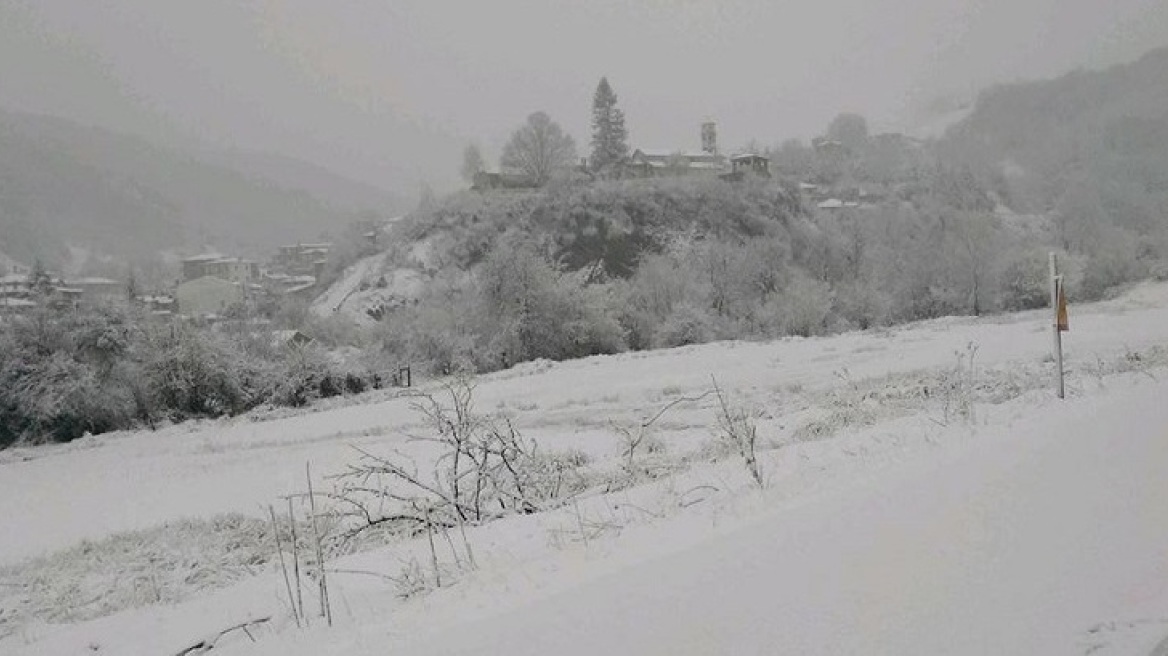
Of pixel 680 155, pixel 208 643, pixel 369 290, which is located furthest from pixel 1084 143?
pixel 208 643

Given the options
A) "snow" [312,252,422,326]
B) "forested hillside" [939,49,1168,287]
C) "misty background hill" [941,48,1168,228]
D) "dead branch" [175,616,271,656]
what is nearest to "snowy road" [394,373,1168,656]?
"dead branch" [175,616,271,656]

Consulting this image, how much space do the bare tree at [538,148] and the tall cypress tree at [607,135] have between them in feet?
10.1

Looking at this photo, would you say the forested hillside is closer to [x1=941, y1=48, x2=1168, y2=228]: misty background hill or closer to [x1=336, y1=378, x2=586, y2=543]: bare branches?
[x1=941, y1=48, x2=1168, y2=228]: misty background hill

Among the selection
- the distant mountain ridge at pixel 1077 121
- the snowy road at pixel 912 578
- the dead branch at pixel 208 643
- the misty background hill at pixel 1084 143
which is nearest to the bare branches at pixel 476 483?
the dead branch at pixel 208 643

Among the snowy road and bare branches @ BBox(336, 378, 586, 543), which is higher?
the snowy road

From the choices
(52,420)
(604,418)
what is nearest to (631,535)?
(604,418)

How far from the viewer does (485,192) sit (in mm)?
74938

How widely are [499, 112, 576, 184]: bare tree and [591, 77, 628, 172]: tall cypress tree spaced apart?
121 inches

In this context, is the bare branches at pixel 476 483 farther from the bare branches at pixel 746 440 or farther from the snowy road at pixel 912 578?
the snowy road at pixel 912 578

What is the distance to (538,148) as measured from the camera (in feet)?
271

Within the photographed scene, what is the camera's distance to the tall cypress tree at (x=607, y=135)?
83.7m

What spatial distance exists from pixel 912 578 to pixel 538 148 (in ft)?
270

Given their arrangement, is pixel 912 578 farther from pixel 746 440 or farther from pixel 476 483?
pixel 746 440

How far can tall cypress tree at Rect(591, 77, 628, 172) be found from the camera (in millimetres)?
83688
